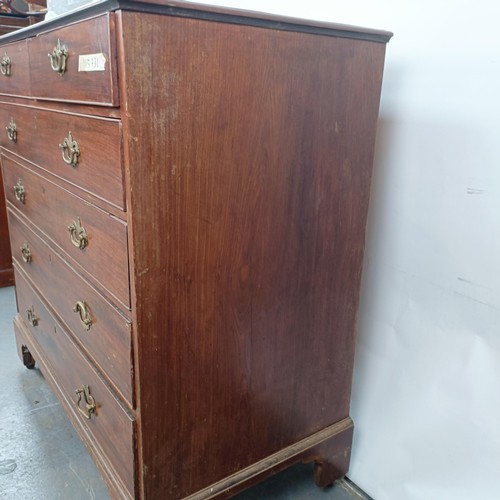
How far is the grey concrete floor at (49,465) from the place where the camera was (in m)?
1.28

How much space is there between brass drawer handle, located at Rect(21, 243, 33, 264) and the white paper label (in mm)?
761

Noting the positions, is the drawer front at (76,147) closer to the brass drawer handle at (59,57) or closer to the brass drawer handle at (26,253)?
the brass drawer handle at (59,57)

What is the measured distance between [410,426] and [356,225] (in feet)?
1.60

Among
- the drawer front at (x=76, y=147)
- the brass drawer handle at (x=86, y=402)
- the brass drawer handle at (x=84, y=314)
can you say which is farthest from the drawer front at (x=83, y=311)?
the drawer front at (x=76, y=147)

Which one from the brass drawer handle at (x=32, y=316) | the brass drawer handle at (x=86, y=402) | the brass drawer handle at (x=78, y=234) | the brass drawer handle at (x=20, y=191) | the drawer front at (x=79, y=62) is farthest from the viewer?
the brass drawer handle at (x=32, y=316)

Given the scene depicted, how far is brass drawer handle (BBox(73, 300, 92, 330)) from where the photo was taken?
1.04m

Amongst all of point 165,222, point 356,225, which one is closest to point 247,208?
point 165,222

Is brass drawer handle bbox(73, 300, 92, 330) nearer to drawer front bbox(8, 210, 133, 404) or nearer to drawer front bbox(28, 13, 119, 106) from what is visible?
drawer front bbox(8, 210, 133, 404)

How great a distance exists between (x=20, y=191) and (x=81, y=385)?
57cm

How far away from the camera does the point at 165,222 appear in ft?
2.67

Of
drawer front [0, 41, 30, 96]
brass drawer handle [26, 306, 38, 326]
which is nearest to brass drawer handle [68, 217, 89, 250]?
drawer front [0, 41, 30, 96]

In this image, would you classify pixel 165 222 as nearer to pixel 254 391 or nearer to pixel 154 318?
pixel 154 318

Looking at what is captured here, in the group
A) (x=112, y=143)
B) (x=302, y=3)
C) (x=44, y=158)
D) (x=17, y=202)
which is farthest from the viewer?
(x=17, y=202)

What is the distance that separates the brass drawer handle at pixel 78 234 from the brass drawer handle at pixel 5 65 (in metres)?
0.49
